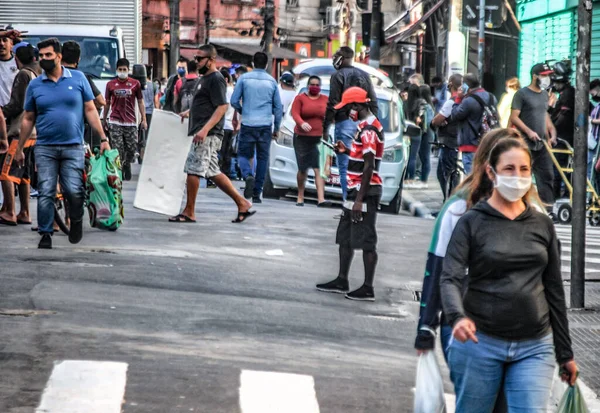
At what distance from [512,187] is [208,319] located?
456 centimetres

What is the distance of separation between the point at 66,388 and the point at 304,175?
1159 centimetres

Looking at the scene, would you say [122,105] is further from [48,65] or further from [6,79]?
[48,65]

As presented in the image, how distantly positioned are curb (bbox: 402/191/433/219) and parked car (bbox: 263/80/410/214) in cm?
26

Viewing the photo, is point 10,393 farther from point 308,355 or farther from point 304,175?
point 304,175

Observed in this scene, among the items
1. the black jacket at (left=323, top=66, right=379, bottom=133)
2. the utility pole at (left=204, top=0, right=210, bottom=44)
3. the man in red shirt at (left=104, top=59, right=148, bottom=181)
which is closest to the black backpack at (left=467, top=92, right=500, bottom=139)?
the black jacket at (left=323, top=66, right=379, bottom=133)

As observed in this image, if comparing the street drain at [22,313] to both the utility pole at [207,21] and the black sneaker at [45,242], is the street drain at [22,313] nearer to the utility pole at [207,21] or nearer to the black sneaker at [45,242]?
the black sneaker at [45,242]

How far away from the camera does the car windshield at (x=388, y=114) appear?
20.9 metres

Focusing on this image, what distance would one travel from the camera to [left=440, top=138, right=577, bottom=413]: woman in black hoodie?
18.7ft

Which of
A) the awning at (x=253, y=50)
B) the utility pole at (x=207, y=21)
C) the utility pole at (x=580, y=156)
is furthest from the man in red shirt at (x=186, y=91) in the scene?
the utility pole at (x=207, y=21)

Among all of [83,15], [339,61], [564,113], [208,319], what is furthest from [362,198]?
[83,15]

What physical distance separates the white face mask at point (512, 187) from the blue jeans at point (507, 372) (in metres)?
0.56

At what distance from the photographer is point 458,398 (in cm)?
583

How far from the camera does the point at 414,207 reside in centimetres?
2077

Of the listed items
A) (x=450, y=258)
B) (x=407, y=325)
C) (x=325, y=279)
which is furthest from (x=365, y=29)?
(x=450, y=258)
